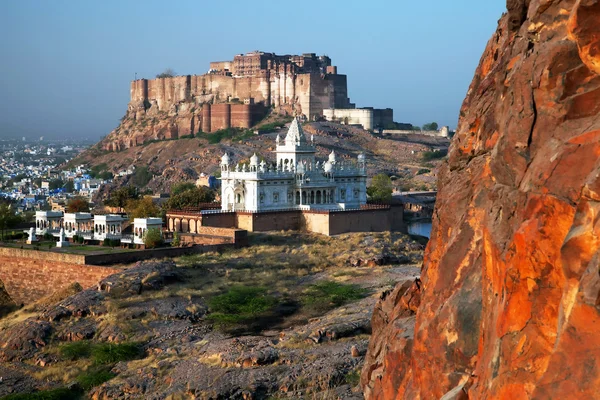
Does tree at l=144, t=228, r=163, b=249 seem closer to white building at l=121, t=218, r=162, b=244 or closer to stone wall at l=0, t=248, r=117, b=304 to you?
white building at l=121, t=218, r=162, b=244

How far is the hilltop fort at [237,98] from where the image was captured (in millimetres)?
83562

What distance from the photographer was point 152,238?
32188 millimetres

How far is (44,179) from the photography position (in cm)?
9288

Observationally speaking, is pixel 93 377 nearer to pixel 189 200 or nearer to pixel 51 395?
pixel 51 395

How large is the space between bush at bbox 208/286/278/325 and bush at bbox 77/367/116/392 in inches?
145

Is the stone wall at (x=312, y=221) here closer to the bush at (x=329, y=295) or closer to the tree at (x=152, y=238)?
the tree at (x=152, y=238)

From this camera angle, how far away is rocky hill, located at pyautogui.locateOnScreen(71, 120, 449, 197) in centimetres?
7006

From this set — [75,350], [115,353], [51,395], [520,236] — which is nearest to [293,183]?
[75,350]

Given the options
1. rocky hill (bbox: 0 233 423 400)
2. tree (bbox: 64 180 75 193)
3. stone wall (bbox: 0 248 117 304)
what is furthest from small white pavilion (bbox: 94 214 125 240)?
tree (bbox: 64 180 75 193)

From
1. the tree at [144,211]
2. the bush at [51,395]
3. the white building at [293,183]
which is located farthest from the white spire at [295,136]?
the bush at [51,395]

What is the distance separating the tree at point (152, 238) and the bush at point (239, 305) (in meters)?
6.96

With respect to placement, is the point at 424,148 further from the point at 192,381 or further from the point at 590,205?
the point at 590,205

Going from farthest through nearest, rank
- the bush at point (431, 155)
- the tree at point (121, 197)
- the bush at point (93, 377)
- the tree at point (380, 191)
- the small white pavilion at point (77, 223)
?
the bush at point (431, 155)
the tree at point (121, 197)
the tree at point (380, 191)
the small white pavilion at point (77, 223)
the bush at point (93, 377)

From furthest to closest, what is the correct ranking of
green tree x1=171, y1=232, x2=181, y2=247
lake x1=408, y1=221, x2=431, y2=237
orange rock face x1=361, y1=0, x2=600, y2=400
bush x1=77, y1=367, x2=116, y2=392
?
lake x1=408, y1=221, x2=431, y2=237 < green tree x1=171, y1=232, x2=181, y2=247 < bush x1=77, y1=367, x2=116, y2=392 < orange rock face x1=361, y1=0, x2=600, y2=400
